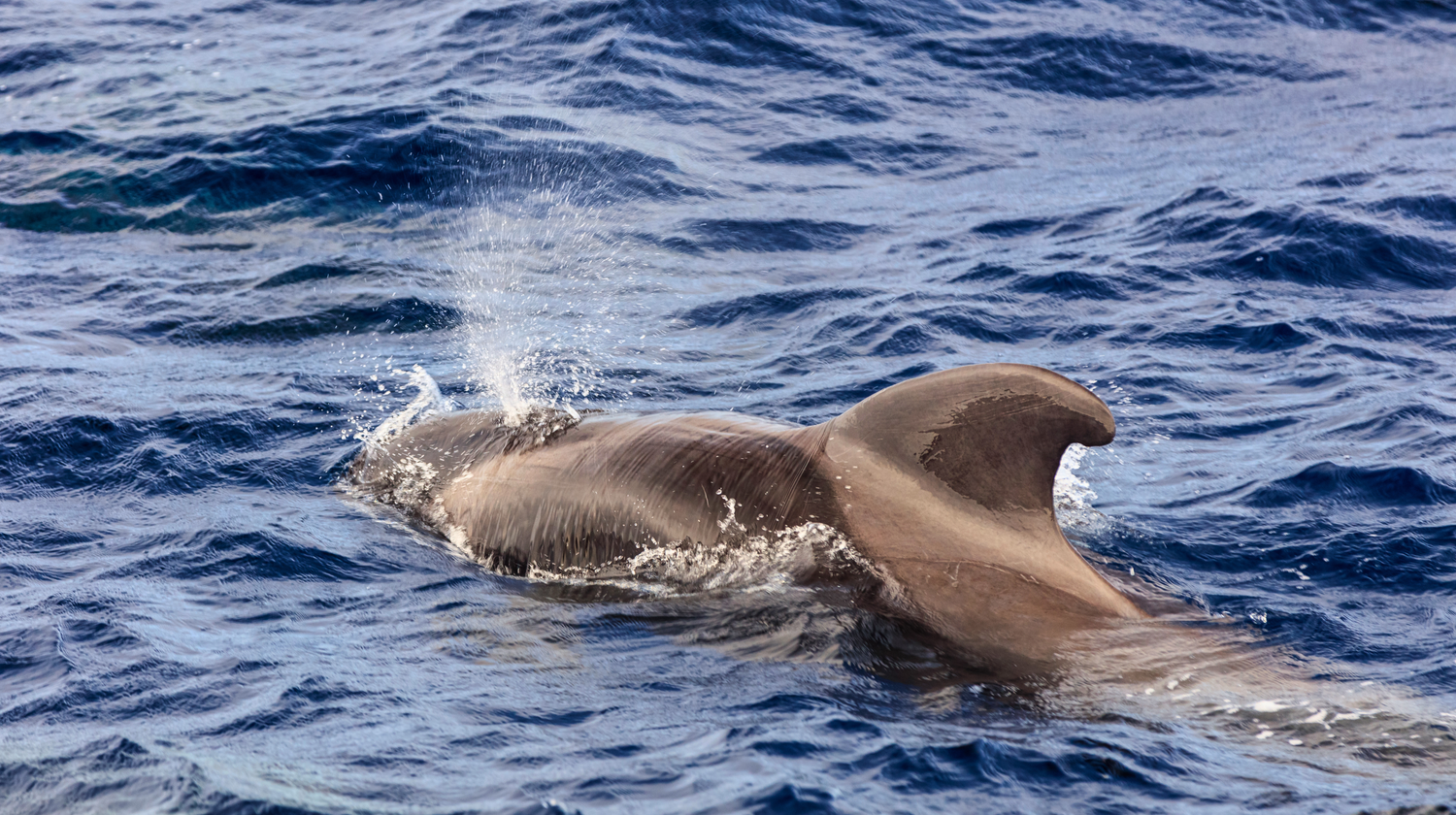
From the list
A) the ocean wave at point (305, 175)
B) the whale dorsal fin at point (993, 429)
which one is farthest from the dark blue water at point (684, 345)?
the whale dorsal fin at point (993, 429)

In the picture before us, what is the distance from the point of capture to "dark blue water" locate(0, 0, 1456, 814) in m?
5.37

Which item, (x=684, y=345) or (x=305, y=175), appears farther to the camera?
(x=305, y=175)

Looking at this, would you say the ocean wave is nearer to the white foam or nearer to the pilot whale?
the white foam

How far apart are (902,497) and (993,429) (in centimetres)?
54

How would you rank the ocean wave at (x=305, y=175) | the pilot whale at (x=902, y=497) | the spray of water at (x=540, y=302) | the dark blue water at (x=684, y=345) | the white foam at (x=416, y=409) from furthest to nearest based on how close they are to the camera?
1. the ocean wave at (x=305, y=175)
2. the spray of water at (x=540, y=302)
3. the white foam at (x=416, y=409)
4. the pilot whale at (x=902, y=497)
5. the dark blue water at (x=684, y=345)

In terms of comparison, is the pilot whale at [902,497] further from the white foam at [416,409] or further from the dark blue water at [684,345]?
the white foam at [416,409]

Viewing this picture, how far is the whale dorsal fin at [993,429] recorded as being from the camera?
6090 mm

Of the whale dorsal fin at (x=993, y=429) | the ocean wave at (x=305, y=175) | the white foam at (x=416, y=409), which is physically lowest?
the white foam at (x=416, y=409)

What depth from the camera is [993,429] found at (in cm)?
618

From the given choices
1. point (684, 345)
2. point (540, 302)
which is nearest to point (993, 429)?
point (684, 345)

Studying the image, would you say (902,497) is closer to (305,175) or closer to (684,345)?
(684,345)

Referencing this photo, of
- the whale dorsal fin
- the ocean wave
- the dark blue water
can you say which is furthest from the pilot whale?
the ocean wave

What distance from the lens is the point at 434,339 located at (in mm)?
12531

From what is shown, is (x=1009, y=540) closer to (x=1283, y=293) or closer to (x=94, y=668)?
(x=94, y=668)
